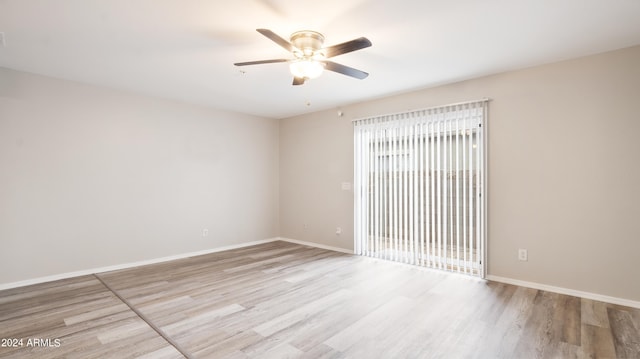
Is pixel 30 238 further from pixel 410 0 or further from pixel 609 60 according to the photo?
pixel 609 60

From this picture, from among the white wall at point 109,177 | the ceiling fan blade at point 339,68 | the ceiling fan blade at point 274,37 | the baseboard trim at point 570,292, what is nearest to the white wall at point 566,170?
the baseboard trim at point 570,292

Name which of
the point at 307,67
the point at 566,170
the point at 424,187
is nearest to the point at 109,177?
the point at 307,67

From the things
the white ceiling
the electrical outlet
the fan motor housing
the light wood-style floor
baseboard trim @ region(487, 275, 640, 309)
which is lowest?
the light wood-style floor

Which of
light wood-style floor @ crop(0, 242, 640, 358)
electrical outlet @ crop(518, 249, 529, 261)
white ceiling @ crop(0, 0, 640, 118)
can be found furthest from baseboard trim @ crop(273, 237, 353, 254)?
white ceiling @ crop(0, 0, 640, 118)

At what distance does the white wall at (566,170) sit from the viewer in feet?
10.2

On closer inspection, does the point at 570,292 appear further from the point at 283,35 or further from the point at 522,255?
the point at 283,35

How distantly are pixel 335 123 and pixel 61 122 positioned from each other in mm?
4062

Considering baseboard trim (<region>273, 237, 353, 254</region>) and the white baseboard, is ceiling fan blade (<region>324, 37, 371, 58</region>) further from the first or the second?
baseboard trim (<region>273, 237, 353, 254</region>)

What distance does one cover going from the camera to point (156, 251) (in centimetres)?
Result: 488

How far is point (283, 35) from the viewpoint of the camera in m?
2.84

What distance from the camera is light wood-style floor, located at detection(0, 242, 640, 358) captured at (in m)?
Answer: 2.33

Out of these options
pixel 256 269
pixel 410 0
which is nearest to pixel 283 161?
pixel 256 269

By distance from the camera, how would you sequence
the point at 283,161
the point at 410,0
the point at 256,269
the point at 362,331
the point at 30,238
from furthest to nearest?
the point at 283,161 → the point at 256,269 → the point at 30,238 → the point at 362,331 → the point at 410,0

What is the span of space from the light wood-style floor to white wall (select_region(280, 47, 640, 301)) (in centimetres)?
34
